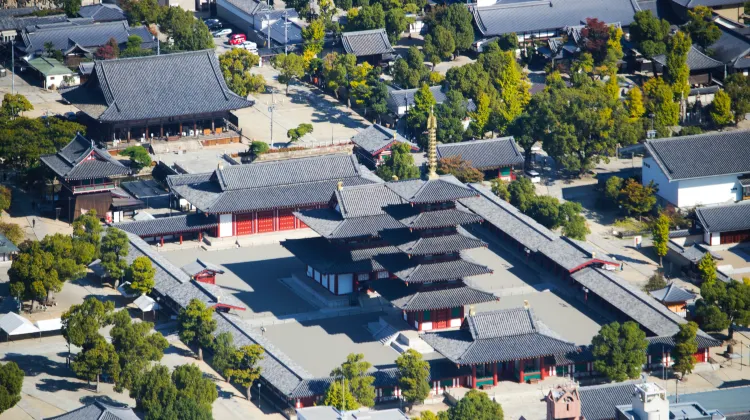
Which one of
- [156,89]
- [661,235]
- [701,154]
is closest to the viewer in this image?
[661,235]

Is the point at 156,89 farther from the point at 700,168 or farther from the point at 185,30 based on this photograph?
the point at 700,168

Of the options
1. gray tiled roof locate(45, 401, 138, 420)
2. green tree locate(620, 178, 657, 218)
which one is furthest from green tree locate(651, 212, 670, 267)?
gray tiled roof locate(45, 401, 138, 420)

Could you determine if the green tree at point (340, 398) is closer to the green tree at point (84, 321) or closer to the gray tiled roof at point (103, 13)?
the green tree at point (84, 321)

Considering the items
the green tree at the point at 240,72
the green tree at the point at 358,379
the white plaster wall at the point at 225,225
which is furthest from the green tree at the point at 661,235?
the green tree at the point at 240,72

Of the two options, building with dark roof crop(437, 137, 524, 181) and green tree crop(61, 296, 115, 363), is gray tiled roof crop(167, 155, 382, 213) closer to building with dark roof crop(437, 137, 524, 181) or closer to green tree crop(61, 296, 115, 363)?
building with dark roof crop(437, 137, 524, 181)

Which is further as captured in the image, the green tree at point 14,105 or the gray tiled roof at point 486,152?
the green tree at point 14,105

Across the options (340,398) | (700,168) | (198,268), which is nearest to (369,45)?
(700,168)
